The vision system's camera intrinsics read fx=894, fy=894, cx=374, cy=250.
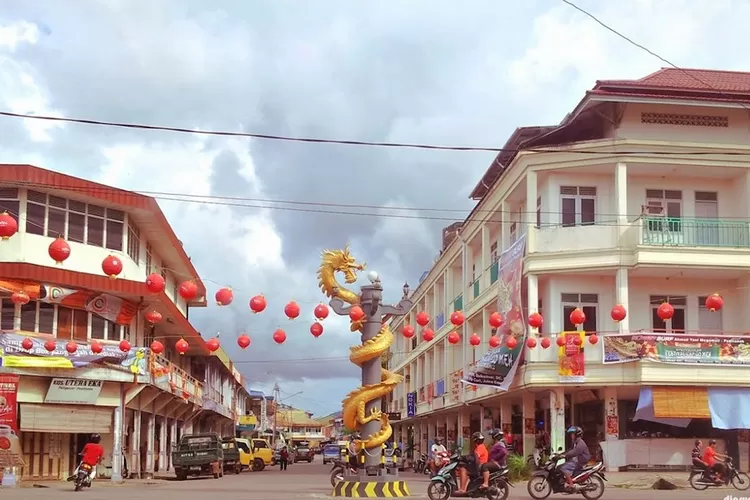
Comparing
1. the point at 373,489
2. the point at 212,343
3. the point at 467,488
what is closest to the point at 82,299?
the point at 212,343

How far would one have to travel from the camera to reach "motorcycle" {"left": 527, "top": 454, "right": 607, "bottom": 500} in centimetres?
1797

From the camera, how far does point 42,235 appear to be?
94.0ft

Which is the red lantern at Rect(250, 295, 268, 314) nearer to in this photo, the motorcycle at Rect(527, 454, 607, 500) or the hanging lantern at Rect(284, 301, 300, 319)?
the hanging lantern at Rect(284, 301, 300, 319)

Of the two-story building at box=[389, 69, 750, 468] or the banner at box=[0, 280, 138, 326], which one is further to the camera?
the banner at box=[0, 280, 138, 326]

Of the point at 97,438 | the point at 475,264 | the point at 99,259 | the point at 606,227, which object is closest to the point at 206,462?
the point at 99,259

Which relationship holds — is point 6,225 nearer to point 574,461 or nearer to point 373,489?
point 373,489

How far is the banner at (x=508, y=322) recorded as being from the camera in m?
28.2

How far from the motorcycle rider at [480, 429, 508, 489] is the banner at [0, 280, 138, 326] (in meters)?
16.9

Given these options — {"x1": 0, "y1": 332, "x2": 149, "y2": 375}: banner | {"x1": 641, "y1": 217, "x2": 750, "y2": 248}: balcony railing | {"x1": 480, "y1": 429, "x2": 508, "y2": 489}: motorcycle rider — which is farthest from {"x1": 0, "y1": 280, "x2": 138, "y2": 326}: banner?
{"x1": 641, "y1": 217, "x2": 750, "y2": 248}: balcony railing

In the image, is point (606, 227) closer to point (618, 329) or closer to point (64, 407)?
point (618, 329)

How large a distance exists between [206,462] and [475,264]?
47.7ft

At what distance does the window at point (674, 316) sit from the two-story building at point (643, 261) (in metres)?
0.04

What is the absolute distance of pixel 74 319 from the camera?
3008 centimetres

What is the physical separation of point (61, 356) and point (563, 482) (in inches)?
679
